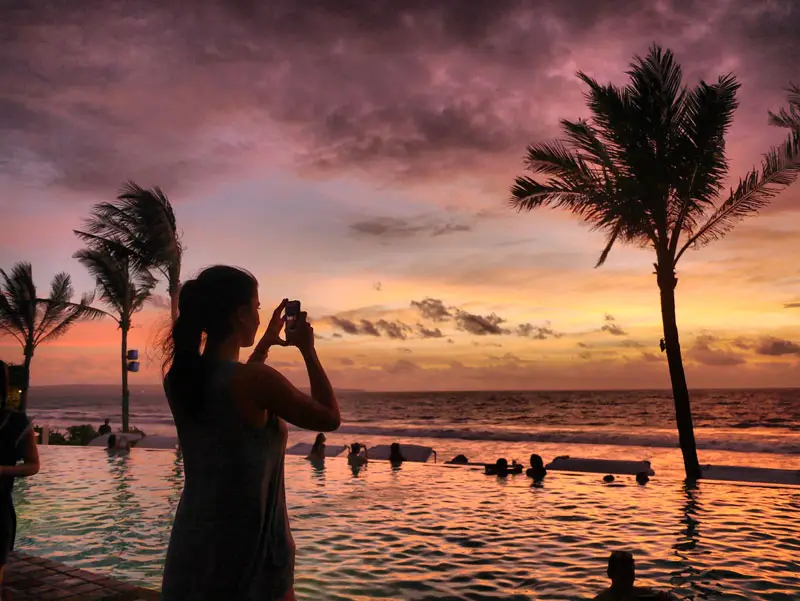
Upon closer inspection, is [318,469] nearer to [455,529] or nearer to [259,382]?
[455,529]

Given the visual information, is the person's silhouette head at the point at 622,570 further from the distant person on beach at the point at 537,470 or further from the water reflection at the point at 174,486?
the distant person on beach at the point at 537,470

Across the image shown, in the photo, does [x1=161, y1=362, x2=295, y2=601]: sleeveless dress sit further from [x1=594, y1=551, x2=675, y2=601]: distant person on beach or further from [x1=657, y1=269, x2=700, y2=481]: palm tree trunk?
[x1=657, y1=269, x2=700, y2=481]: palm tree trunk

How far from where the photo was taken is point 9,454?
4.30 metres

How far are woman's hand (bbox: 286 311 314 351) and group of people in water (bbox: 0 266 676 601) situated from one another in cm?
13

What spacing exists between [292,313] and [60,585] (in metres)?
5.90

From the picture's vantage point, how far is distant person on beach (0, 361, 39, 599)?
167 inches

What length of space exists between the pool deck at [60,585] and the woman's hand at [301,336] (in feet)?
15.9

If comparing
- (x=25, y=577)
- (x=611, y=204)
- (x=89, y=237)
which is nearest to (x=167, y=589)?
(x=25, y=577)

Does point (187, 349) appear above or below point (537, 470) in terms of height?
above

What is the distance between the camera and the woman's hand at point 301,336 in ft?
8.21

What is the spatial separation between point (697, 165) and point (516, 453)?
19.8 metres

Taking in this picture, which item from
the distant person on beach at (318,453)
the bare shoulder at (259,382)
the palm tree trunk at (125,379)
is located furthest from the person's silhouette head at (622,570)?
the palm tree trunk at (125,379)

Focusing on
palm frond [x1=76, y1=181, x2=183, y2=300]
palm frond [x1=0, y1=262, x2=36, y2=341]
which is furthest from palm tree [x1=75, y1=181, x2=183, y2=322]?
Answer: palm frond [x1=0, y1=262, x2=36, y2=341]

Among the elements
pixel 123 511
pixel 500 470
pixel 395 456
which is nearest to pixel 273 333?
pixel 123 511
